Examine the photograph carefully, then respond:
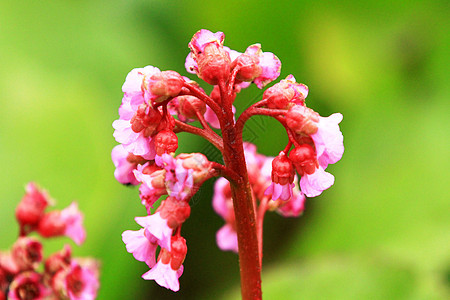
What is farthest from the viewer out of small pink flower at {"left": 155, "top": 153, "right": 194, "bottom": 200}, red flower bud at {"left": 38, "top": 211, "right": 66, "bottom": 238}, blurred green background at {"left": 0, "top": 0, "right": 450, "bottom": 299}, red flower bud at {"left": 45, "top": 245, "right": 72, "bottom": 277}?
blurred green background at {"left": 0, "top": 0, "right": 450, "bottom": 299}

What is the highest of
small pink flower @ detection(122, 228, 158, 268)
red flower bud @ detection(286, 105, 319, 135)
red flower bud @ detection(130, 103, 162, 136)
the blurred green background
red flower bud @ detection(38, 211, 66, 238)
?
the blurred green background

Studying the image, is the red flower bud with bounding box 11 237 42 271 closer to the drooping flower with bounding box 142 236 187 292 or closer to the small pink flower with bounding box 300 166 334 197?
the drooping flower with bounding box 142 236 187 292

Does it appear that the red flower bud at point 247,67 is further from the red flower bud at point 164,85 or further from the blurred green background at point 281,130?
the blurred green background at point 281,130

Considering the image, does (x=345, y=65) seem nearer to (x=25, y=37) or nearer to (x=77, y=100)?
(x=77, y=100)

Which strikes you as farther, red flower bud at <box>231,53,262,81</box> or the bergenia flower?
the bergenia flower

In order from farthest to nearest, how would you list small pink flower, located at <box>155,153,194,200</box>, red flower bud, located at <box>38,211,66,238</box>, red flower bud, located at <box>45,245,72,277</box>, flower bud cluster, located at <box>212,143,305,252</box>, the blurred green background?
1. the blurred green background
2. red flower bud, located at <box>38,211,66,238</box>
3. red flower bud, located at <box>45,245,72,277</box>
4. flower bud cluster, located at <box>212,143,305,252</box>
5. small pink flower, located at <box>155,153,194,200</box>

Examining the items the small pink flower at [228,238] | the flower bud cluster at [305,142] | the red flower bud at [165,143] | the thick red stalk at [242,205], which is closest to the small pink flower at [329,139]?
the flower bud cluster at [305,142]

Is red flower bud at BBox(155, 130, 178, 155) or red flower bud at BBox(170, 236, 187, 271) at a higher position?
red flower bud at BBox(155, 130, 178, 155)

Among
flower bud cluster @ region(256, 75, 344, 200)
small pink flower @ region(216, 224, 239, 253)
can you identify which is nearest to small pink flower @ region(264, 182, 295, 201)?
flower bud cluster @ region(256, 75, 344, 200)

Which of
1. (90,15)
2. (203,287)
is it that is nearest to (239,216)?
(203,287)
